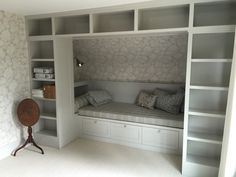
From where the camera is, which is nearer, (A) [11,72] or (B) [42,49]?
(A) [11,72]

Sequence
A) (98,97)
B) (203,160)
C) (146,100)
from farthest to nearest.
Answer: (98,97)
(146,100)
(203,160)

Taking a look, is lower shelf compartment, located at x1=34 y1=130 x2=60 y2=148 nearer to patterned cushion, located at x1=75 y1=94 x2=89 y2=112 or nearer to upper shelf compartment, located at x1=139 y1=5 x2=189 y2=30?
patterned cushion, located at x1=75 y1=94 x2=89 y2=112

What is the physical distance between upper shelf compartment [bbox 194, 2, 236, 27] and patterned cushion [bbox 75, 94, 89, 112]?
94.8 inches

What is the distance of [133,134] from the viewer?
11.1 feet

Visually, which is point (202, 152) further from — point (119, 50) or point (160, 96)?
point (119, 50)

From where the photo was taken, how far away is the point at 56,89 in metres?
3.21

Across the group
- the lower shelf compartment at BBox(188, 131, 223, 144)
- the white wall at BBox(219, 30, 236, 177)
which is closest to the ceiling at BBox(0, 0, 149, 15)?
the white wall at BBox(219, 30, 236, 177)

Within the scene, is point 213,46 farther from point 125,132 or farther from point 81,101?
point 81,101

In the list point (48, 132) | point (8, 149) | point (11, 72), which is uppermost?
point (11, 72)

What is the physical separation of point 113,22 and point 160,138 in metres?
1.91

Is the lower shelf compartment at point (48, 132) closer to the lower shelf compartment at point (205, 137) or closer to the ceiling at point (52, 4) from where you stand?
the ceiling at point (52, 4)

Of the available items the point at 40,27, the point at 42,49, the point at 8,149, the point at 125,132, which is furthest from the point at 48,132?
the point at 40,27

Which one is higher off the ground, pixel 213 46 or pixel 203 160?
pixel 213 46

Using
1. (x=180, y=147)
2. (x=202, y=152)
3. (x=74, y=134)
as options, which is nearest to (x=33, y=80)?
(x=74, y=134)
